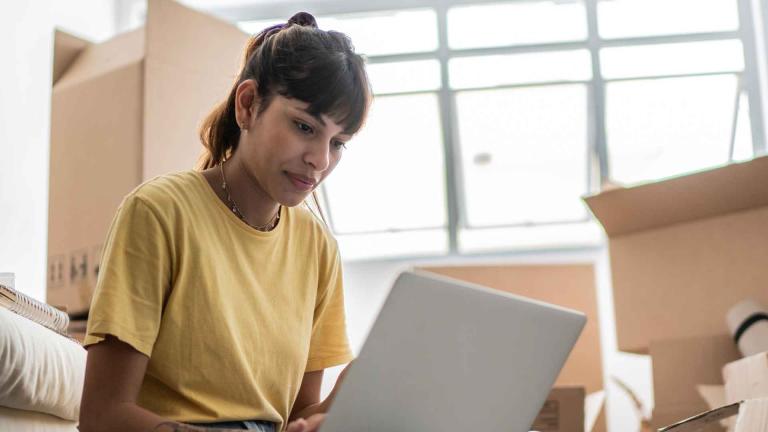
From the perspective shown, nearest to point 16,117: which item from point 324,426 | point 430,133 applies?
point 430,133

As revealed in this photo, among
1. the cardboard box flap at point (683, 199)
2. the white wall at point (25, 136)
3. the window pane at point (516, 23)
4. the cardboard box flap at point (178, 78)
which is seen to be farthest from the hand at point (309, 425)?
the window pane at point (516, 23)

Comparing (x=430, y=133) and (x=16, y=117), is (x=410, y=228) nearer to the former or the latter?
(x=430, y=133)

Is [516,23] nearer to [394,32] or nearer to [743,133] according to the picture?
[394,32]

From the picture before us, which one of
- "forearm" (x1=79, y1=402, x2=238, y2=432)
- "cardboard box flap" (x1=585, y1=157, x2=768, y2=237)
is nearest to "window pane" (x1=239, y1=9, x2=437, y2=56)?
"cardboard box flap" (x1=585, y1=157, x2=768, y2=237)

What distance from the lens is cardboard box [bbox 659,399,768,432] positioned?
110cm

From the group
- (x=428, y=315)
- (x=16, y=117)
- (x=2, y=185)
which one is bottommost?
(x=428, y=315)

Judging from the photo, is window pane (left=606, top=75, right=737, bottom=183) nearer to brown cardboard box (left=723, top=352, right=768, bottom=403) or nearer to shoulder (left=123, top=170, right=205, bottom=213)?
brown cardboard box (left=723, top=352, right=768, bottom=403)

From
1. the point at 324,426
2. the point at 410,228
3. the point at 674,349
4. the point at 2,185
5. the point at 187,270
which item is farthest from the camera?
the point at 410,228

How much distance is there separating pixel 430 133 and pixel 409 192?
0.81 feet

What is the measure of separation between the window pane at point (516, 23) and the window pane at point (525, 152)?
0.19 m

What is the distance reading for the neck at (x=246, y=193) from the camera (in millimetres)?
1111

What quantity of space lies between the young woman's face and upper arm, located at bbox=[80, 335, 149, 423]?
0.25 metres

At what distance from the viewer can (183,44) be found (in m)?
2.39

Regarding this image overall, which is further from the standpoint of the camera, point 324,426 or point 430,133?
point 430,133
